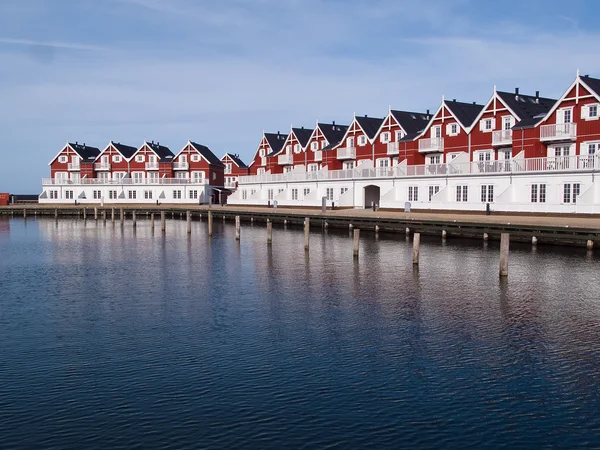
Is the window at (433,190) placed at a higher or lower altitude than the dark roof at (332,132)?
lower

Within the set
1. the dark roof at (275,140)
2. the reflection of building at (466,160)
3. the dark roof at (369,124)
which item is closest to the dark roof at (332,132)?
the reflection of building at (466,160)

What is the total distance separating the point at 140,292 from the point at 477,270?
1743 centimetres

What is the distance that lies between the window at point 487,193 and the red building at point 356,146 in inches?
850

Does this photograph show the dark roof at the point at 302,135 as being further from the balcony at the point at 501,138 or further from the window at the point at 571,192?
the window at the point at 571,192

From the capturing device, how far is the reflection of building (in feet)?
163

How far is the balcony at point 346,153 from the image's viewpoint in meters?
76.9

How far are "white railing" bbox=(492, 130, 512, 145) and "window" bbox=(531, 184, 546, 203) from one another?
8031 mm

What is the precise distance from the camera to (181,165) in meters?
100

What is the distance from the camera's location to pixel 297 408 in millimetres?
12492

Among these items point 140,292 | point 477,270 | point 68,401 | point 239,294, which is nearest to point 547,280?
point 477,270

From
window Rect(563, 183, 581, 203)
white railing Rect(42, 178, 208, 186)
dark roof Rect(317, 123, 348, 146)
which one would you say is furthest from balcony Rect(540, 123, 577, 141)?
white railing Rect(42, 178, 208, 186)

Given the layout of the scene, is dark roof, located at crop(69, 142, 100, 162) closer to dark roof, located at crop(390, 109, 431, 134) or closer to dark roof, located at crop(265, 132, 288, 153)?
dark roof, located at crop(265, 132, 288, 153)

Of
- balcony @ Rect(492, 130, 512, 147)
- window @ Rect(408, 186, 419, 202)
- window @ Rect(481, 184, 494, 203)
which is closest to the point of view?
window @ Rect(481, 184, 494, 203)

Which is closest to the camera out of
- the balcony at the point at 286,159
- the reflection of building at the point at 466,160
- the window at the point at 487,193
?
the reflection of building at the point at 466,160
